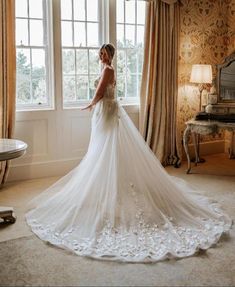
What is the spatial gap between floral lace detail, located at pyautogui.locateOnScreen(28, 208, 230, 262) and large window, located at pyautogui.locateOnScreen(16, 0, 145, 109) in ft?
6.80

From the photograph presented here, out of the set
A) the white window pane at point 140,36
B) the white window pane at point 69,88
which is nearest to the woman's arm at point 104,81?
the white window pane at point 69,88

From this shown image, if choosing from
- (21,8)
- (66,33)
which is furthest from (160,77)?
(21,8)

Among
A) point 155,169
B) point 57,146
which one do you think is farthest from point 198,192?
point 57,146

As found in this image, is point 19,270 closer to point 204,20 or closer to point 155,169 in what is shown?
point 155,169

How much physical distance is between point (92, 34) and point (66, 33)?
0.36 m

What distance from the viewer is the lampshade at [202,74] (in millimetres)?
5320

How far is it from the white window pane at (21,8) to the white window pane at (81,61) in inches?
30.7

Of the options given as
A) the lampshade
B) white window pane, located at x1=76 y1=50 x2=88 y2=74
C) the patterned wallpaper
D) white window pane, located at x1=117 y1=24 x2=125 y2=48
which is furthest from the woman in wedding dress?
the patterned wallpaper

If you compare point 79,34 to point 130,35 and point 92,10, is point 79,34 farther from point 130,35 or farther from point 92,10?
point 130,35

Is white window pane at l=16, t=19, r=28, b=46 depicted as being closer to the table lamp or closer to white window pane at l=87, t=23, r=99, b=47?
white window pane at l=87, t=23, r=99, b=47

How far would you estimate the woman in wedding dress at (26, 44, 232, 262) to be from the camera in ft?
9.64

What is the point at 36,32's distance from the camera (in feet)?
15.4

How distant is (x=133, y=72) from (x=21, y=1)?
66.5 inches

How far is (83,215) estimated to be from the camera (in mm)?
3258
